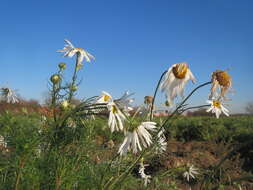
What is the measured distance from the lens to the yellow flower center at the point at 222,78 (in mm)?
1387

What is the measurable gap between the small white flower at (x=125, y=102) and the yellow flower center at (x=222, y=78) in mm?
412

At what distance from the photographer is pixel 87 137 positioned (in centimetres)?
184

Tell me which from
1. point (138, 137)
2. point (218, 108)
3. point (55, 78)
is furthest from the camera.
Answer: point (55, 78)

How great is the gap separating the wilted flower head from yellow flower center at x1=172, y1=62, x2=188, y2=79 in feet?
0.59

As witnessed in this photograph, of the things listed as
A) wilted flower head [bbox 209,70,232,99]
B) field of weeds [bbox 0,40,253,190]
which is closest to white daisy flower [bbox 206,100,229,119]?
field of weeds [bbox 0,40,253,190]

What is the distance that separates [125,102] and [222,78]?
1.51 ft

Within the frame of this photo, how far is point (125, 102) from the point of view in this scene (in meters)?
1.26

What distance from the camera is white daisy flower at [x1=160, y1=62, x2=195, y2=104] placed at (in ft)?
4.08

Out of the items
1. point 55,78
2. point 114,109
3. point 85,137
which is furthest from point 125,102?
point 55,78

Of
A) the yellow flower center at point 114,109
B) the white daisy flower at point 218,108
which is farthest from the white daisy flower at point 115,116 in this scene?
the white daisy flower at point 218,108

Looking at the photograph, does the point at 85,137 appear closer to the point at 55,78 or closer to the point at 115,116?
the point at 55,78

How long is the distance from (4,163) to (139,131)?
0.71 m

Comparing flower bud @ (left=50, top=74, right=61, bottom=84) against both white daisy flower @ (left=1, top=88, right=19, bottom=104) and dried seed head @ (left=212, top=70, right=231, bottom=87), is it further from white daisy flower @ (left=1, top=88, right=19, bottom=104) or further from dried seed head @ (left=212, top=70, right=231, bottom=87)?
dried seed head @ (left=212, top=70, right=231, bottom=87)

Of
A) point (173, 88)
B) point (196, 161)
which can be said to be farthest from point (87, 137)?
point (196, 161)
